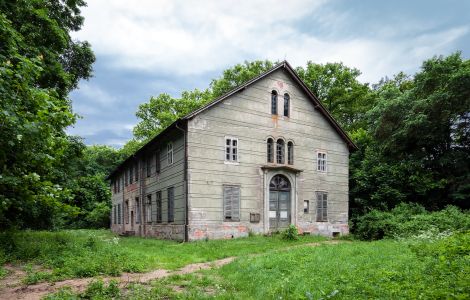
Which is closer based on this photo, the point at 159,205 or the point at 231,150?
the point at 231,150

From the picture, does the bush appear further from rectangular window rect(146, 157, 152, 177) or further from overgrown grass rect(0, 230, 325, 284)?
rectangular window rect(146, 157, 152, 177)

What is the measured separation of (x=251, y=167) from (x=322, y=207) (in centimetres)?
598

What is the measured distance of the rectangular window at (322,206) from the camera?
78.0ft

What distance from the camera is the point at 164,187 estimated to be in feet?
75.4

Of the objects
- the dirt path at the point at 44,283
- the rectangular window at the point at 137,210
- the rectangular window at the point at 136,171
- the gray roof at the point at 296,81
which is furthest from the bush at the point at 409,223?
the rectangular window at the point at 136,171

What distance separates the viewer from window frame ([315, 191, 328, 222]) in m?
23.7

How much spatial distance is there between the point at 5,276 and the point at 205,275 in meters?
5.11

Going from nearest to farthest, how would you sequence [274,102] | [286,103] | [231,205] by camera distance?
[231,205], [274,102], [286,103]

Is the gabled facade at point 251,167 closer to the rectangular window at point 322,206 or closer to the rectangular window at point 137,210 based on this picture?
the rectangular window at point 322,206

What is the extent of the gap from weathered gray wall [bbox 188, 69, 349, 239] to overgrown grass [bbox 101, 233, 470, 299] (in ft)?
29.6

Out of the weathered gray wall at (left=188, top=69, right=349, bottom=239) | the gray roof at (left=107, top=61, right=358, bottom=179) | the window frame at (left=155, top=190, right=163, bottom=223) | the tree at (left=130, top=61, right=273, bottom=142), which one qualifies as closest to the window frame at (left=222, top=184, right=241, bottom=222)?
the weathered gray wall at (left=188, top=69, right=349, bottom=239)

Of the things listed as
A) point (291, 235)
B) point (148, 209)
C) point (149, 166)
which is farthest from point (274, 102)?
point (148, 209)

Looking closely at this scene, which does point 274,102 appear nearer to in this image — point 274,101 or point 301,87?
point 274,101

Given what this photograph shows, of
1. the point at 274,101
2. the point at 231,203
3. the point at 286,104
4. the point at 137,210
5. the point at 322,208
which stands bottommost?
the point at 137,210
